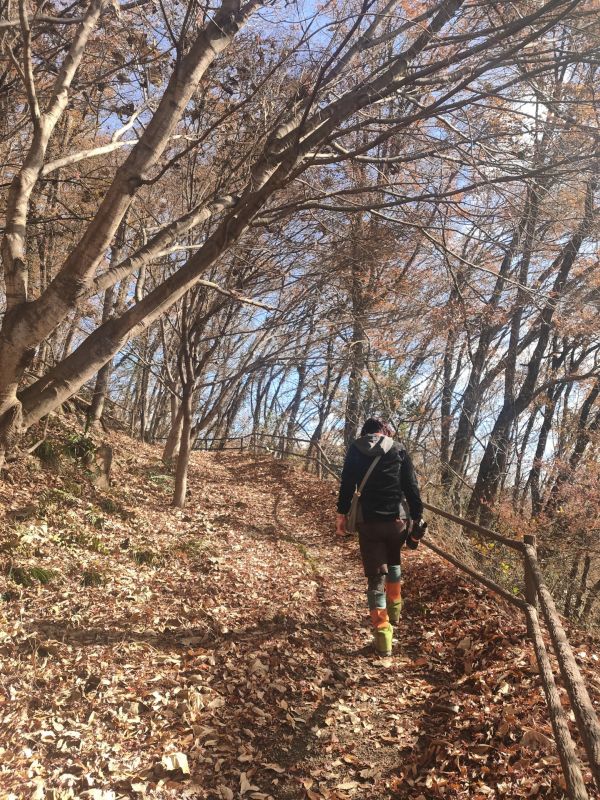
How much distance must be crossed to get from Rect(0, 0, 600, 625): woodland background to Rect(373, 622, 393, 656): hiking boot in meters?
3.25

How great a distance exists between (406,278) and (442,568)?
310 inches

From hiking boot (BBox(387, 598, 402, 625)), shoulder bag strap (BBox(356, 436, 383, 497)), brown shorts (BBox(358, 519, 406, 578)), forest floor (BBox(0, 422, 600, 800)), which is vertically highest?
shoulder bag strap (BBox(356, 436, 383, 497))

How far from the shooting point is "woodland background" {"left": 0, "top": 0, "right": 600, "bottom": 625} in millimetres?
3836

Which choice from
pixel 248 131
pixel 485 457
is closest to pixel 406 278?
pixel 485 457

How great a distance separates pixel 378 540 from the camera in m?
4.46

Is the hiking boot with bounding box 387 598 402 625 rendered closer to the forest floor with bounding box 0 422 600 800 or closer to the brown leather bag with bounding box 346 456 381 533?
the forest floor with bounding box 0 422 600 800

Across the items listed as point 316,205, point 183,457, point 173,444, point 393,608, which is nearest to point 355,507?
point 393,608

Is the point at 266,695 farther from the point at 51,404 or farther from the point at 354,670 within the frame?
the point at 51,404

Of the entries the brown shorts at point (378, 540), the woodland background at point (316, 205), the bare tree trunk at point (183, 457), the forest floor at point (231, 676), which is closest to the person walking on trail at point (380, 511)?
the brown shorts at point (378, 540)

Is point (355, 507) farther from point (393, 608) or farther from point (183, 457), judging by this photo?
point (183, 457)

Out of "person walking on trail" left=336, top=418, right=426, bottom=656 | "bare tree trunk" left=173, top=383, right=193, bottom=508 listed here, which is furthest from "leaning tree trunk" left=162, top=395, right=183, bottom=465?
"person walking on trail" left=336, top=418, right=426, bottom=656

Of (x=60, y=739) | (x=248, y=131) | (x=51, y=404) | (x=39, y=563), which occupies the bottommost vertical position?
(x=60, y=739)

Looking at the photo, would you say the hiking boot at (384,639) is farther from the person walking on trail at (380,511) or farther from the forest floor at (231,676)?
the forest floor at (231,676)

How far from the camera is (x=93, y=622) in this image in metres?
4.25
